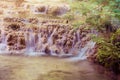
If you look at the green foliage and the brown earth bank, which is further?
the green foliage

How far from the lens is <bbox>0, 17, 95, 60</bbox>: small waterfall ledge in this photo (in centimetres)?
910

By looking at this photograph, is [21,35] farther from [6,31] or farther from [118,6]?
[118,6]

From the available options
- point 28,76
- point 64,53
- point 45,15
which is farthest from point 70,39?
point 28,76

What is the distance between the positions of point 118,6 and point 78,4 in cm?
105

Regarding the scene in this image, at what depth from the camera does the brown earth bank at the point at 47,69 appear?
6516 millimetres

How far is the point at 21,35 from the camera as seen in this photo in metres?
9.51

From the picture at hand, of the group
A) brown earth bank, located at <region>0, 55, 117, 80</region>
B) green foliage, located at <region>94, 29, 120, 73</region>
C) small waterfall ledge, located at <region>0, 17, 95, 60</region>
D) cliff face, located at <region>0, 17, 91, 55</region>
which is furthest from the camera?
cliff face, located at <region>0, 17, 91, 55</region>

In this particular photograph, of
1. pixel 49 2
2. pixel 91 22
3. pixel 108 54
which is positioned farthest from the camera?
pixel 49 2

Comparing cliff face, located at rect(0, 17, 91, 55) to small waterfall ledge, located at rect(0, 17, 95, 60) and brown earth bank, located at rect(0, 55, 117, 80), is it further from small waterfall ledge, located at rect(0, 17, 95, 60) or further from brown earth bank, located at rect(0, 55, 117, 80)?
brown earth bank, located at rect(0, 55, 117, 80)

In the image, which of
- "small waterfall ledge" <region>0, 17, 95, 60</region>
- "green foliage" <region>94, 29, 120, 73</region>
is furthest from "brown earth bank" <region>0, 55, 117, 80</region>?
"small waterfall ledge" <region>0, 17, 95, 60</region>

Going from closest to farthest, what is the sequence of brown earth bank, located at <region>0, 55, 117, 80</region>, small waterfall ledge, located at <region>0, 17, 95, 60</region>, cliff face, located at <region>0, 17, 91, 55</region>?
brown earth bank, located at <region>0, 55, 117, 80</region>, small waterfall ledge, located at <region>0, 17, 95, 60</region>, cliff face, located at <region>0, 17, 91, 55</region>

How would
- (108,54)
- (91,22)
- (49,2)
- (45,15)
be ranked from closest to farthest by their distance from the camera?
1. (108,54)
2. (91,22)
3. (45,15)
4. (49,2)

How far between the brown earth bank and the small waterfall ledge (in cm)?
80

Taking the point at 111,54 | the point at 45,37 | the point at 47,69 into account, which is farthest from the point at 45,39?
the point at 111,54
